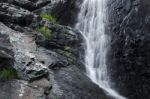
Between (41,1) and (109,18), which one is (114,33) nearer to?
(109,18)

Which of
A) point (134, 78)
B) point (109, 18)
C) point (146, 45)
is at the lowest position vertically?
point (134, 78)

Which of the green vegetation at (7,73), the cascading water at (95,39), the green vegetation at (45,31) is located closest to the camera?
the green vegetation at (7,73)

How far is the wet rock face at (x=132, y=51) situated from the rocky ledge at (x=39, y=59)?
170 cm

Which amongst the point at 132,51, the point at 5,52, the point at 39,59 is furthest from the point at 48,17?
the point at 5,52

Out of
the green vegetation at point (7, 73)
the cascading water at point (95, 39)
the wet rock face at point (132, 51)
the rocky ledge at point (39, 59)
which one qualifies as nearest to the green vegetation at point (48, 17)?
the rocky ledge at point (39, 59)

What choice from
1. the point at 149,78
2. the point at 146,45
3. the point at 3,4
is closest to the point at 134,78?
the point at 149,78

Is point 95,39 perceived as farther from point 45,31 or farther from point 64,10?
point 64,10

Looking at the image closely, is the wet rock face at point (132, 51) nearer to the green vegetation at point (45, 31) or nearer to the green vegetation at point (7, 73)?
the green vegetation at point (45, 31)

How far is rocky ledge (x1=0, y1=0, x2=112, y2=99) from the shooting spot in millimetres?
9680

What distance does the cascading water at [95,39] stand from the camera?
1393 cm

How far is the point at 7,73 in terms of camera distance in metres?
9.64

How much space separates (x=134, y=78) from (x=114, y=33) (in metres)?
2.56

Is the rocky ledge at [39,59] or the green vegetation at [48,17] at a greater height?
the green vegetation at [48,17]

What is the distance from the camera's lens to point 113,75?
14.1m
